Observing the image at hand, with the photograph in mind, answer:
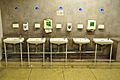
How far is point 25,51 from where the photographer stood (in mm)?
4961

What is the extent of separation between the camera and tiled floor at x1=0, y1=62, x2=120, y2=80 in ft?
12.3

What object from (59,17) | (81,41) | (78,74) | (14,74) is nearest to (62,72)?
(78,74)

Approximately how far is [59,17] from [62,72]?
171cm

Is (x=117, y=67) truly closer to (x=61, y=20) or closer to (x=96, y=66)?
(x=96, y=66)

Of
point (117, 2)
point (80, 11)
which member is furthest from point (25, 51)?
point (117, 2)

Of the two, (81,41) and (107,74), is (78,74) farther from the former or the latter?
(81,41)

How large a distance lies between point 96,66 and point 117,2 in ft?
6.71

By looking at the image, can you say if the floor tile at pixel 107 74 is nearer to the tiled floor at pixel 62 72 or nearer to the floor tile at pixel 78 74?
the tiled floor at pixel 62 72

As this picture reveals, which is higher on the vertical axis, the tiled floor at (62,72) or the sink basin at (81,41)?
the sink basin at (81,41)

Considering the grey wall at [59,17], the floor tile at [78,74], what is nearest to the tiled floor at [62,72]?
the floor tile at [78,74]

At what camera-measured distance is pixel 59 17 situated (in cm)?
481

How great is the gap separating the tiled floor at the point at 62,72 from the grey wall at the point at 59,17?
101 centimetres

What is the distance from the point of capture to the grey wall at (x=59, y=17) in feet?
15.4

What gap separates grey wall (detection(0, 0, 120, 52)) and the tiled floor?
1011 mm
